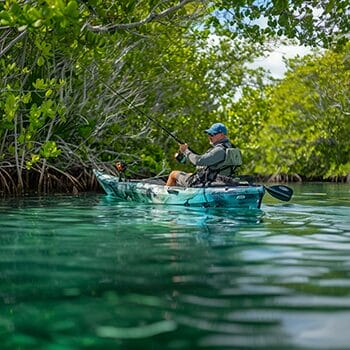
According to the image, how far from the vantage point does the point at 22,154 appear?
12.9 meters

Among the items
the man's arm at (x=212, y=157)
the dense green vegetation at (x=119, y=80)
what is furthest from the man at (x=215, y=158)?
the dense green vegetation at (x=119, y=80)

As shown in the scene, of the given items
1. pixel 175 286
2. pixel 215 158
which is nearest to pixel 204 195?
pixel 215 158

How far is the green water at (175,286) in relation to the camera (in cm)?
304

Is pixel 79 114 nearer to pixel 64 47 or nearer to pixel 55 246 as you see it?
pixel 64 47

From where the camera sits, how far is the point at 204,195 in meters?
10.0

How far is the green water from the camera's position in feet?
9.96

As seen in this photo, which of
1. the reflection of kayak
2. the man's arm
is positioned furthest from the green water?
the man's arm

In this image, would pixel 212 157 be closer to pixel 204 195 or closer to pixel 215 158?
pixel 215 158

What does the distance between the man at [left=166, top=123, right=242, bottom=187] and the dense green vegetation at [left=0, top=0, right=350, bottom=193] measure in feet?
5.98

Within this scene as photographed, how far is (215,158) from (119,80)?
695 cm

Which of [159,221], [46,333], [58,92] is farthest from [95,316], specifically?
[58,92]

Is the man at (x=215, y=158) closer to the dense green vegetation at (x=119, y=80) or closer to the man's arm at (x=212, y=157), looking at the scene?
the man's arm at (x=212, y=157)

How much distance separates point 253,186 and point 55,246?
442cm

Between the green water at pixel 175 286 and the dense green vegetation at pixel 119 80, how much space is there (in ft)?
7.10
